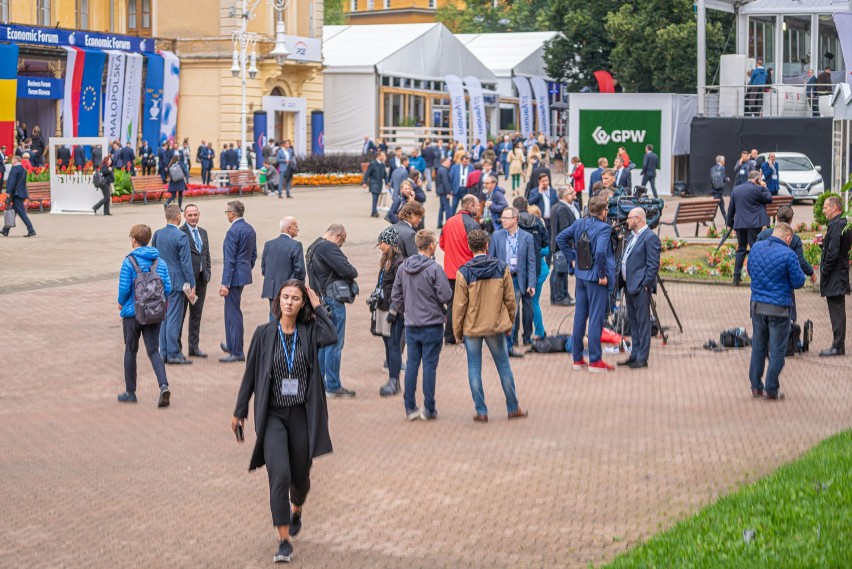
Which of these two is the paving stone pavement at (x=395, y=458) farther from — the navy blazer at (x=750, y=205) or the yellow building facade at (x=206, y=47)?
the yellow building facade at (x=206, y=47)

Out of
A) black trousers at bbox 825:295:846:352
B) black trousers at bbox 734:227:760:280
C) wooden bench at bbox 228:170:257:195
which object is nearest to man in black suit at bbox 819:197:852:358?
black trousers at bbox 825:295:846:352

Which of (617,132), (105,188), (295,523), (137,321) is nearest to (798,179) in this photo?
(617,132)

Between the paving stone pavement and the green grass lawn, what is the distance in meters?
0.37

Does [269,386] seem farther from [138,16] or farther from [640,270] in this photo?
[138,16]

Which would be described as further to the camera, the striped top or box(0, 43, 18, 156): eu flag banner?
box(0, 43, 18, 156): eu flag banner

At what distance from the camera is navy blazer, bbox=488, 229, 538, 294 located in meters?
14.4

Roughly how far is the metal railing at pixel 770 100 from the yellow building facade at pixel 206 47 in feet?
57.4

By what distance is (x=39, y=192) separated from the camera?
34375 mm

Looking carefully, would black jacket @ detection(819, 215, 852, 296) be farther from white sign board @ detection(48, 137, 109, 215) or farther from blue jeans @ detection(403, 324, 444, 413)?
white sign board @ detection(48, 137, 109, 215)

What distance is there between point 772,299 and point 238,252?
220 inches

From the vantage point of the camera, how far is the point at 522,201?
1638 centimetres

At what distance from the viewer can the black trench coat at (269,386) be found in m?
7.73

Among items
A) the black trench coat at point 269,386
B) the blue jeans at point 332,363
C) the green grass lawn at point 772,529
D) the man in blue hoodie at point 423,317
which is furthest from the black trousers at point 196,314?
the green grass lawn at point 772,529

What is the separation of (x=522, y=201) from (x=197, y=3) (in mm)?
38370
